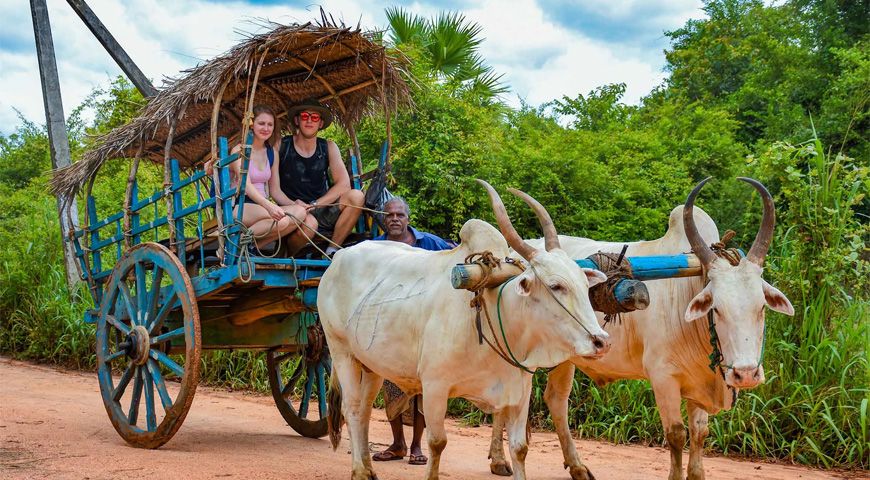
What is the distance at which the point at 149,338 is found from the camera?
5.94 metres

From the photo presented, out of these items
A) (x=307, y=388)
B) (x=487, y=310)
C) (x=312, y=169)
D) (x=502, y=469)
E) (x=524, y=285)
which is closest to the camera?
(x=524, y=285)

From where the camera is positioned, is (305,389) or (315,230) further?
(305,389)

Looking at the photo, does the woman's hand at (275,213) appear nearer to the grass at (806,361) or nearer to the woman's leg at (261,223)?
the woman's leg at (261,223)

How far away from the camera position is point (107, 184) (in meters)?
13.6

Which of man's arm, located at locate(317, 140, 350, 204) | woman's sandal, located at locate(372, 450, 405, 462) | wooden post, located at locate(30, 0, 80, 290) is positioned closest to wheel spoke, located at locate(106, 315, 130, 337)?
man's arm, located at locate(317, 140, 350, 204)

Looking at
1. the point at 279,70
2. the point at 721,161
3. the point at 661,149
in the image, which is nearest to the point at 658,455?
the point at 279,70

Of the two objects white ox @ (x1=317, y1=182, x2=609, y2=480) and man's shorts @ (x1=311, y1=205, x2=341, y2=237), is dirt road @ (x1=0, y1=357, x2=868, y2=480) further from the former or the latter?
man's shorts @ (x1=311, y1=205, x2=341, y2=237)

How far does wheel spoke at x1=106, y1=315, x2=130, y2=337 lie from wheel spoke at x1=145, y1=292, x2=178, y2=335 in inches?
11.0

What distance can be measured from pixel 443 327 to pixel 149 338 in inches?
105

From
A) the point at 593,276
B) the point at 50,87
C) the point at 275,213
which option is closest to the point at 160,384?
the point at 275,213

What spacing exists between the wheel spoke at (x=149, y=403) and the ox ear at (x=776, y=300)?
4002mm

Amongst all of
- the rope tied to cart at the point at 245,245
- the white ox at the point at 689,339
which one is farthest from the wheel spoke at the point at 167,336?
the white ox at the point at 689,339

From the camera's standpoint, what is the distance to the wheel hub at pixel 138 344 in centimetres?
593

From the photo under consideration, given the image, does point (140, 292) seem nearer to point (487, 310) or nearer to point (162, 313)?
point (162, 313)
